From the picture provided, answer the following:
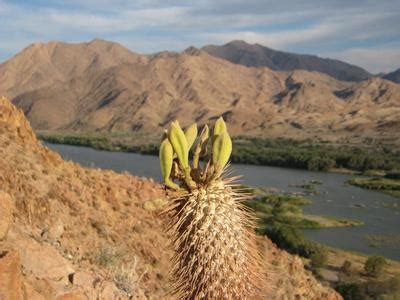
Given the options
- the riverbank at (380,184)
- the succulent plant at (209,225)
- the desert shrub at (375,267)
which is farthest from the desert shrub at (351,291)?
the riverbank at (380,184)

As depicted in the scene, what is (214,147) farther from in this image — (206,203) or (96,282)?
(96,282)

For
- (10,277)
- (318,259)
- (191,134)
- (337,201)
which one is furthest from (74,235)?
(337,201)

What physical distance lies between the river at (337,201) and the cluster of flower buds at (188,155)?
21.3 metres

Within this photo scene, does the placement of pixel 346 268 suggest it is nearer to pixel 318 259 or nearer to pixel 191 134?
pixel 318 259

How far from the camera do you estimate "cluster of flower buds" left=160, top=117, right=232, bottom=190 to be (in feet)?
8.41

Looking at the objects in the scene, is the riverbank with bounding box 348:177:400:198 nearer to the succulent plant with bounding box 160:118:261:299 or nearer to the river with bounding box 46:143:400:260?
the river with bounding box 46:143:400:260

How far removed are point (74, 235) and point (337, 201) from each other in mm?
48923

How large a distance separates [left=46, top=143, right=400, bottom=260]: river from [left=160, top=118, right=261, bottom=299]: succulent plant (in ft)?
69.7

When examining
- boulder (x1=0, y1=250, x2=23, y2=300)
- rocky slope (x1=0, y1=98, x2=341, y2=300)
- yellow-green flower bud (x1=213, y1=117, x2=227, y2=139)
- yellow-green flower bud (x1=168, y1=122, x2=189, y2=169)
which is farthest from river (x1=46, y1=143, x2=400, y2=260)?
yellow-green flower bud (x1=168, y1=122, x2=189, y2=169)

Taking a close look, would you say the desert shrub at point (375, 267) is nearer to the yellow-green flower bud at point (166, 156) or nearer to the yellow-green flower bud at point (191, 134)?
the yellow-green flower bud at point (191, 134)

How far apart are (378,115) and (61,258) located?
150570 millimetres

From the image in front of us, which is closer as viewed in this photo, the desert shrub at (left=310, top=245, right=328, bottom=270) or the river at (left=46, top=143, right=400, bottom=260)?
the desert shrub at (left=310, top=245, right=328, bottom=270)

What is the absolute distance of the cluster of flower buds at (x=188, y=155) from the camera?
2564mm

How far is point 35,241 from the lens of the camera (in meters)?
8.88
